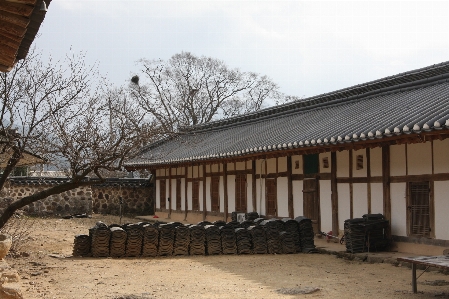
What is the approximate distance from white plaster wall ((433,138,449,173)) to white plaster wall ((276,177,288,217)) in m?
6.01

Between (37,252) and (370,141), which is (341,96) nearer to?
(370,141)

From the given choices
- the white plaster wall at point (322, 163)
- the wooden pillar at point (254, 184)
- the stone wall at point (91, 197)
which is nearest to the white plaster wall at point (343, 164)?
the white plaster wall at point (322, 163)

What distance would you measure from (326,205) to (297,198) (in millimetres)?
1498

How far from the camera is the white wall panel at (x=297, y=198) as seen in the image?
1619 centimetres

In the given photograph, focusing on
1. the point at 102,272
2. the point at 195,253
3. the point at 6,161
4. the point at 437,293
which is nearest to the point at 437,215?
the point at 437,293

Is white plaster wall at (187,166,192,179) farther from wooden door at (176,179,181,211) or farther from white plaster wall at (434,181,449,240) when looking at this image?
white plaster wall at (434,181,449,240)

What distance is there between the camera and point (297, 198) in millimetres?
16438

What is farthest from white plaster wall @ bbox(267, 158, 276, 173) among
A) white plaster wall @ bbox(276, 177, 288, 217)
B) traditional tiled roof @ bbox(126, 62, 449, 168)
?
traditional tiled roof @ bbox(126, 62, 449, 168)

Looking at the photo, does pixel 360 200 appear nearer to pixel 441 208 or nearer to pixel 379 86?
pixel 441 208

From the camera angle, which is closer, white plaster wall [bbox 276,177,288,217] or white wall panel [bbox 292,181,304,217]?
white wall panel [bbox 292,181,304,217]

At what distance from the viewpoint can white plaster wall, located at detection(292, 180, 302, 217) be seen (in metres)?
16.2

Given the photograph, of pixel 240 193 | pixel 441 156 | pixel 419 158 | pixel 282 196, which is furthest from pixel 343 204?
pixel 240 193

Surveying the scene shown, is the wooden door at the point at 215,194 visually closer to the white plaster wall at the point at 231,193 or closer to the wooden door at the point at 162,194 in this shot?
the white plaster wall at the point at 231,193

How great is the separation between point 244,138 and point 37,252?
10.0 metres
